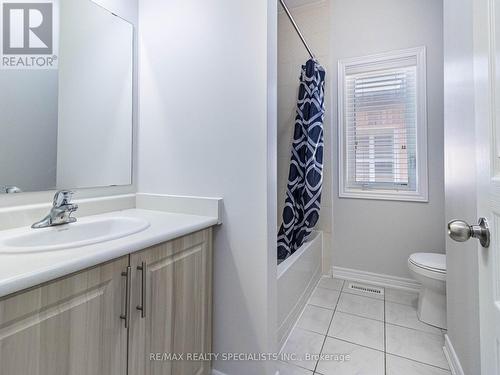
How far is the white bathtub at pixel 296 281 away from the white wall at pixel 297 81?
30cm

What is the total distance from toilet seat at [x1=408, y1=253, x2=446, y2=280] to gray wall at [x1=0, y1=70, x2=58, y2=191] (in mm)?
2282

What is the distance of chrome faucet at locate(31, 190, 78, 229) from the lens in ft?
3.51

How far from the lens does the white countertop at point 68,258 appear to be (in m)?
0.60

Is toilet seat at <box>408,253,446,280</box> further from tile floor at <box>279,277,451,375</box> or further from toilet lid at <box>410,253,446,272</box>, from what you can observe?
tile floor at <box>279,277,451,375</box>

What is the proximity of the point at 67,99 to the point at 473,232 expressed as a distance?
1.67 meters

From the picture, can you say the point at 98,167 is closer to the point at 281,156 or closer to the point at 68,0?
the point at 68,0

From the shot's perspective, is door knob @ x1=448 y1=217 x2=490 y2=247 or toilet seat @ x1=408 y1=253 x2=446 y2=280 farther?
toilet seat @ x1=408 y1=253 x2=446 y2=280

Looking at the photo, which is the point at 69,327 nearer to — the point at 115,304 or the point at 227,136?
the point at 115,304

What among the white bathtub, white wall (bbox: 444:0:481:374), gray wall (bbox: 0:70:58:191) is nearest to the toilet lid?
white wall (bbox: 444:0:481:374)

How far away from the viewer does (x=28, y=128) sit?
1.14 m

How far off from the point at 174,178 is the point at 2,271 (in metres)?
0.88

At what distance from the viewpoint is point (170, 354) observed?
1.05 metres

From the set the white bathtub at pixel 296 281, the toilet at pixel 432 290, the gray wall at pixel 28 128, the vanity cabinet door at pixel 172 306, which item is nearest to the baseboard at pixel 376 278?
the white bathtub at pixel 296 281

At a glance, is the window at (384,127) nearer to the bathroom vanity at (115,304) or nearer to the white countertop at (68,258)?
the bathroom vanity at (115,304)
